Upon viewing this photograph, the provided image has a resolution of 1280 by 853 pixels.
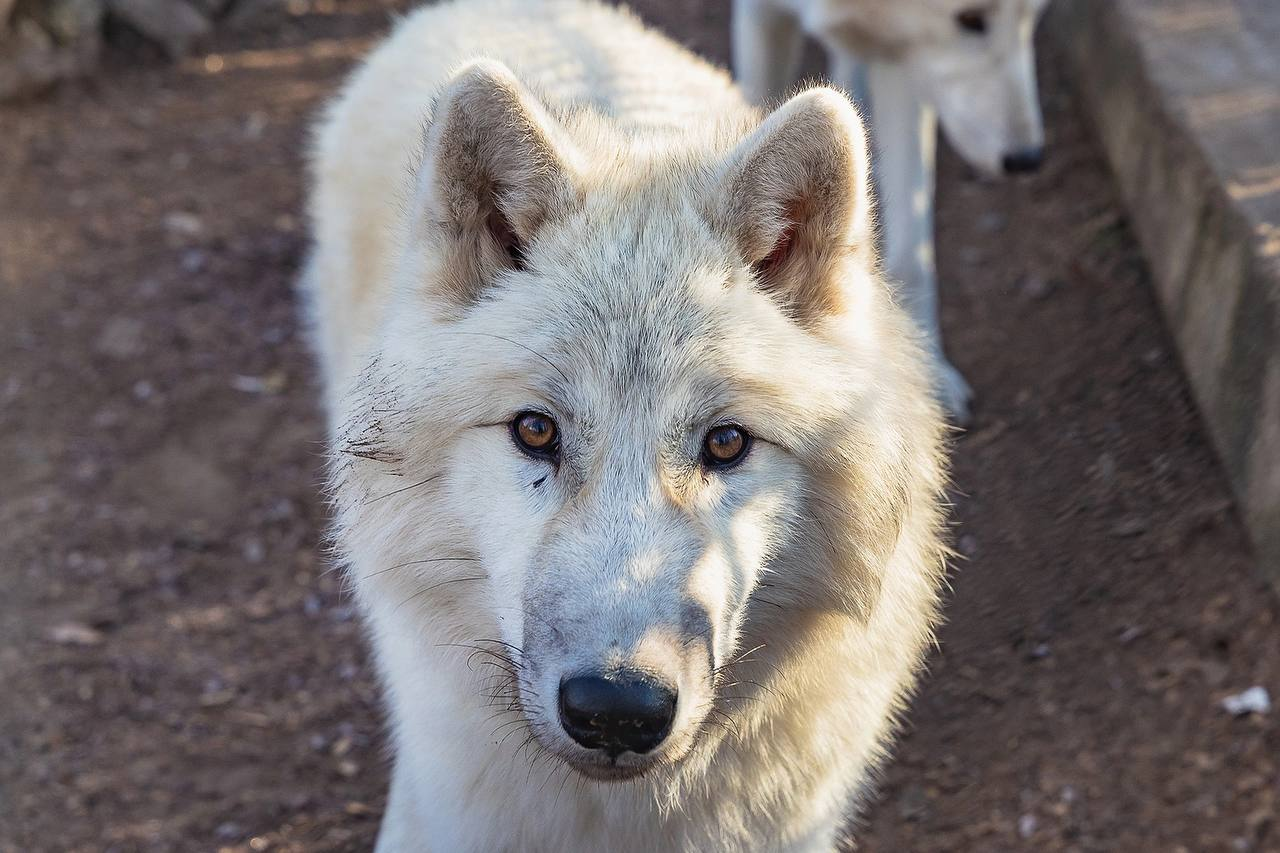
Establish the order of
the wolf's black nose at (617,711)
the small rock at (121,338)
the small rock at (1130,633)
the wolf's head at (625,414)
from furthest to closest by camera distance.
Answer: the small rock at (121,338), the small rock at (1130,633), the wolf's head at (625,414), the wolf's black nose at (617,711)

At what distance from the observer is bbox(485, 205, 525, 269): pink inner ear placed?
97.9 inches

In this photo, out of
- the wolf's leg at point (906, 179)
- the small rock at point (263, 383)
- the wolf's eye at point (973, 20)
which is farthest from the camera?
the small rock at point (263, 383)

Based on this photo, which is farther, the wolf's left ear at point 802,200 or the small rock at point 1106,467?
the small rock at point 1106,467

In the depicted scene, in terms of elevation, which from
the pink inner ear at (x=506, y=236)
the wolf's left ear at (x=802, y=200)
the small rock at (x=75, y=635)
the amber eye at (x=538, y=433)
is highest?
the wolf's left ear at (x=802, y=200)

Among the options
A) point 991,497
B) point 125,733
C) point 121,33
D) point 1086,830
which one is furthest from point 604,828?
point 121,33

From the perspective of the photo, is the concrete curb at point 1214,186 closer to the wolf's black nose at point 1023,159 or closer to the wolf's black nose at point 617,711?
the wolf's black nose at point 1023,159

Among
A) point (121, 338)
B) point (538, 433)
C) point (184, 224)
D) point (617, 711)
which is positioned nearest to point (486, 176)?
point (538, 433)

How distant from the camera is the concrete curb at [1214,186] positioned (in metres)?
3.72

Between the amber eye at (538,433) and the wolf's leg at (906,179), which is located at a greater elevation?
the amber eye at (538,433)

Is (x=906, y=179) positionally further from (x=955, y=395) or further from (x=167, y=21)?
(x=167, y=21)

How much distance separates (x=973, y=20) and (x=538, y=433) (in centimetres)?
307

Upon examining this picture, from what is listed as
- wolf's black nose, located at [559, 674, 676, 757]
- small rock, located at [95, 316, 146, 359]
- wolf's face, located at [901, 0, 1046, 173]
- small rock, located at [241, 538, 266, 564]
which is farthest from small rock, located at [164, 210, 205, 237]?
wolf's black nose, located at [559, 674, 676, 757]

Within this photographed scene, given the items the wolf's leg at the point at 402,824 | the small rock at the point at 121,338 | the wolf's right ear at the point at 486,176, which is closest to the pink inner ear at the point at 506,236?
the wolf's right ear at the point at 486,176

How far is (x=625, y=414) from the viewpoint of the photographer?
223 centimetres
